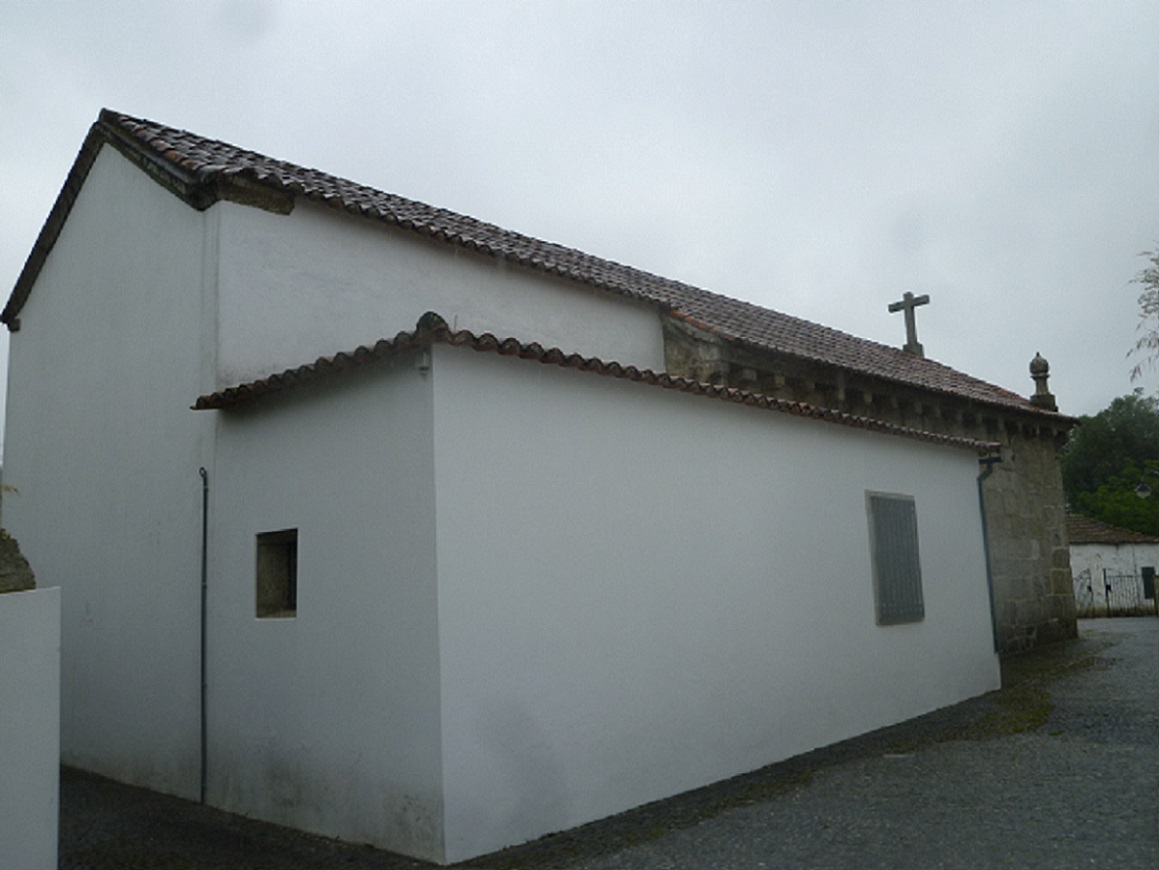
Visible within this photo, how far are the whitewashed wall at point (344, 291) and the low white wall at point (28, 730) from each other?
3282 mm

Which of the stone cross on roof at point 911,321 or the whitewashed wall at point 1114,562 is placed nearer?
the stone cross on roof at point 911,321

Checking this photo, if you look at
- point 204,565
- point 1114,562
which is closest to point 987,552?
point 204,565

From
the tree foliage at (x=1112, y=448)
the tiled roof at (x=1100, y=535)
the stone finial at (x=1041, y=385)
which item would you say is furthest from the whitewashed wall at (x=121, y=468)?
the tree foliage at (x=1112, y=448)

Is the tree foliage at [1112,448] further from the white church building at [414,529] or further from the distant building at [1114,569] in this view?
the white church building at [414,529]

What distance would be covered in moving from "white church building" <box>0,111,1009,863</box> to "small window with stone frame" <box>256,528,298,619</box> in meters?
0.02

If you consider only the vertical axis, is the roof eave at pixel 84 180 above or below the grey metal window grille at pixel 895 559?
above

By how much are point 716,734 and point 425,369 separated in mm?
3479

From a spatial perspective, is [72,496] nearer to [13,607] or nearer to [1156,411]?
[13,607]

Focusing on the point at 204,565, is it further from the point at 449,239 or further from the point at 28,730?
the point at 449,239

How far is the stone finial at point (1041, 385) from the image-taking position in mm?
17500

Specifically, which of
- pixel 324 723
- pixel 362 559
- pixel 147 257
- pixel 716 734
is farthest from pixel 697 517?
pixel 147 257

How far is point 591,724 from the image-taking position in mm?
5926

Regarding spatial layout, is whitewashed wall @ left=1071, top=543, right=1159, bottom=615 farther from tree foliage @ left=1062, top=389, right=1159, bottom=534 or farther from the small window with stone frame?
the small window with stone frame

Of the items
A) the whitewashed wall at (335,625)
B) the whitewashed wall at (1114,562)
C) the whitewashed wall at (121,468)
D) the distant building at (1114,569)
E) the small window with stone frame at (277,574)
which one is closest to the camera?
the whitewashed wall at (335,625)
